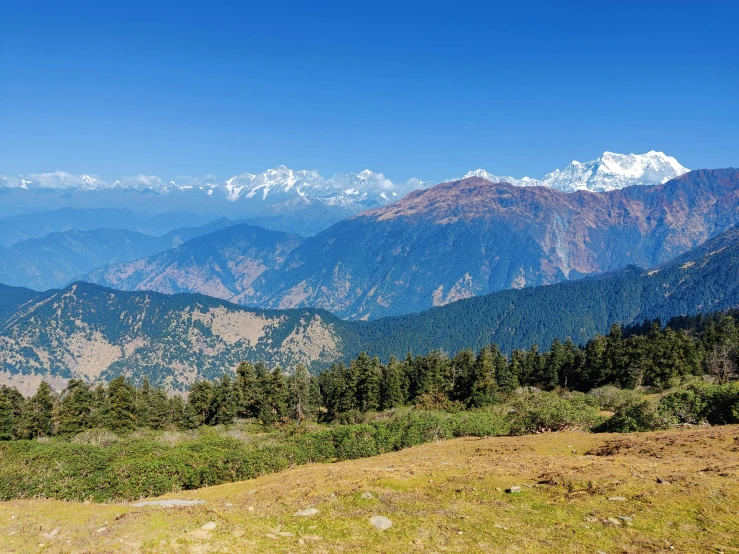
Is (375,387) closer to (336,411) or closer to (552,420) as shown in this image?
(336,411)

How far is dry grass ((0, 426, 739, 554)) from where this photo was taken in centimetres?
2222

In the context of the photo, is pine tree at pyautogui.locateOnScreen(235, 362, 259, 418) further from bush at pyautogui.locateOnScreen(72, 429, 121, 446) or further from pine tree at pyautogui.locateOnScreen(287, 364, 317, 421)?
bush at pyautogui.locateOnScreen(72, 429, 121, 446)

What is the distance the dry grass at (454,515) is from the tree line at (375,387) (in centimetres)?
8044

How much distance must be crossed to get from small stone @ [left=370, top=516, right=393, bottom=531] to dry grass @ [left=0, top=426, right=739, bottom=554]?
0.52 m

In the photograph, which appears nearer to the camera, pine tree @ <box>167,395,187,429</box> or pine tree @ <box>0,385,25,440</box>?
pine tree @ <box>0,385,25,440</box>

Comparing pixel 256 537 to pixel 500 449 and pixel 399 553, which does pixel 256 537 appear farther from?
pixel 500 449

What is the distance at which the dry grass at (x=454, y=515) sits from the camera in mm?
22219

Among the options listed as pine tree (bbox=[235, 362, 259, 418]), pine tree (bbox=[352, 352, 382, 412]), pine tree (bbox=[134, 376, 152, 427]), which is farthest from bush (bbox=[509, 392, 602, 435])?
pine tree (bbox=[134, 376, 152, 427])

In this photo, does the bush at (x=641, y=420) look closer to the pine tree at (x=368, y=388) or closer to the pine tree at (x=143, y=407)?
the pine tree at (x=368, y=388)

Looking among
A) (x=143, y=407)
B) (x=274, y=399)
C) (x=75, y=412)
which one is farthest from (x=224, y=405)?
(x=75, y=412)

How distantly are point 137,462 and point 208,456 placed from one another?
769cm

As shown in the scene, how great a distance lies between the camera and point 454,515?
27250mm

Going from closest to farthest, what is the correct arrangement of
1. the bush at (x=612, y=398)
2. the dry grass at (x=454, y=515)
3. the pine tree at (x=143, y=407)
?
the dry grass at (x=454, y=515)
the bush at (x=612, y=398)
the pine tree at (x=143, y=407)

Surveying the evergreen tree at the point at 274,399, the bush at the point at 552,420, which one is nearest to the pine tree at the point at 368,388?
the evergreen tree at the point at 274,399
